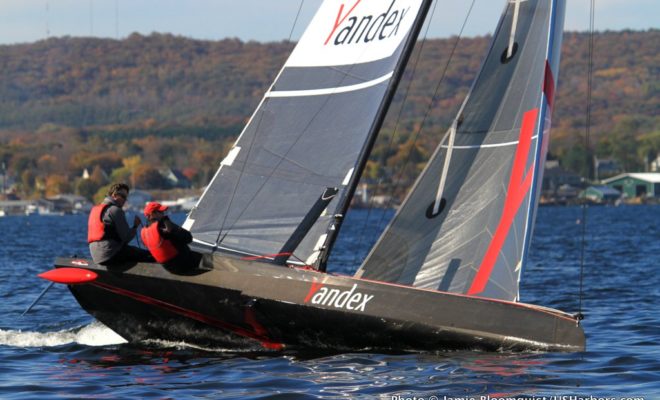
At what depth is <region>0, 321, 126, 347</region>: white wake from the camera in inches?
501

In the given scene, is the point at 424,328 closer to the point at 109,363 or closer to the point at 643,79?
the point at 109,363

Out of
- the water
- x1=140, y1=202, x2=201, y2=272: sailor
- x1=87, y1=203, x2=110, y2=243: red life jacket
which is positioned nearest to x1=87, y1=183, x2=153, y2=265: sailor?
x1=87, y1=203, x2=110, y2=243: red life jacket

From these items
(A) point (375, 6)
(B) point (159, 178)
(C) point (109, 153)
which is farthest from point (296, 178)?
(C) point (109, 153)

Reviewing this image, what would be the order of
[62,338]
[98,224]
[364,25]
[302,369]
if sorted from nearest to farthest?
[302,369], [98,224], [364,25], [62,338]

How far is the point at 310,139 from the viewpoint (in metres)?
12.2

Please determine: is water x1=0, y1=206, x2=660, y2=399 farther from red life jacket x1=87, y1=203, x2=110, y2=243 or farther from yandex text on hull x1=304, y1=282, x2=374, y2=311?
red life jacket x1=87, y1=203, x2=110, y2=243

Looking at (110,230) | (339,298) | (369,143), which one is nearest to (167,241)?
(110,230)

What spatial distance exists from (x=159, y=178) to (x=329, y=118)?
423 ft

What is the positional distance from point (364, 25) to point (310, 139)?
1.24 meters

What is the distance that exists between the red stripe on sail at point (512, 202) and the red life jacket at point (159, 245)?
9.57 feet

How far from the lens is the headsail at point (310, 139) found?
12.1m

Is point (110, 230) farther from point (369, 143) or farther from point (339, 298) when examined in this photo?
point (369, 143)

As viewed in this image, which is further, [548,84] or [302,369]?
[548,84]

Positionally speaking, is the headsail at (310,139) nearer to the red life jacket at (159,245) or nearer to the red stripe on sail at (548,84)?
the red life jacket at (159,245)
